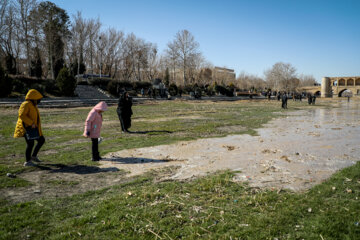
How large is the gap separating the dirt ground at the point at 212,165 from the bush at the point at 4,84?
26.5m

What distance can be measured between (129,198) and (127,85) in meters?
43.5

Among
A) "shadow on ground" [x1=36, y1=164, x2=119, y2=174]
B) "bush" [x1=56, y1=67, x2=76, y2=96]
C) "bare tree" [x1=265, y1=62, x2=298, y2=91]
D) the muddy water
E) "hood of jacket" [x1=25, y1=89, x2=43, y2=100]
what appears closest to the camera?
the muddy water

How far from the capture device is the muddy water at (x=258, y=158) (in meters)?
5.24

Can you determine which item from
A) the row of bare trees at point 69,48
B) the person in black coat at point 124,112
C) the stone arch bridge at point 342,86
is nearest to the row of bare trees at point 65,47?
the row of bare trees at point 69,48

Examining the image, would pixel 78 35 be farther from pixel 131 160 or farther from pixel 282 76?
pixel 282 76

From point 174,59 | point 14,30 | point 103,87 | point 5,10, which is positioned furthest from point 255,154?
point 174,59

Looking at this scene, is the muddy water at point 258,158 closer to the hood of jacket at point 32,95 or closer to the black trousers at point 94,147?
the black trousers at point 94,147

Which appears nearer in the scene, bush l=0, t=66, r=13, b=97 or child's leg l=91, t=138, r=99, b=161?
child's leg l=91, t=138, r=99, b=161

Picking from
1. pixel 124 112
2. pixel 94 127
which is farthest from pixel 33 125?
pixel 124 112

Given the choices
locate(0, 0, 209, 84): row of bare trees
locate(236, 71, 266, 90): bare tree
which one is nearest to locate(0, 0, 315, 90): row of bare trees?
locate(0, 0, 209, 84): row of bare trees

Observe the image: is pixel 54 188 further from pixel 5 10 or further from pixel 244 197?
pixel 5 10

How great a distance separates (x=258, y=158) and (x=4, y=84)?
29692 mm

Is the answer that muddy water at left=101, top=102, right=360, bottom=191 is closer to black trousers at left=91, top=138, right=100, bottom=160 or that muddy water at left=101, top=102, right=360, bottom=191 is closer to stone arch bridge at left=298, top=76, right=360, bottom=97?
black trousers at left=91, top=138, right=100, bottom=160

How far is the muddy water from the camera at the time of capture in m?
5.24
